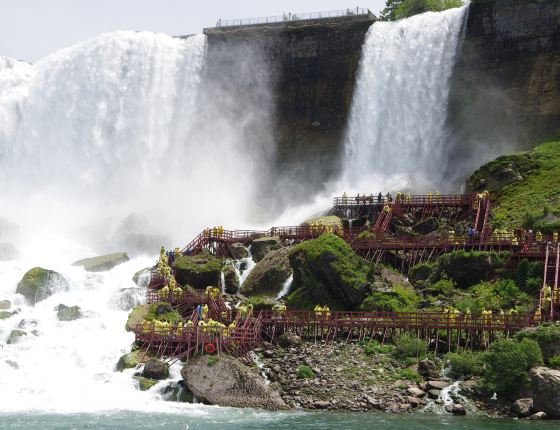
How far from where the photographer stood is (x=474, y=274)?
158ft

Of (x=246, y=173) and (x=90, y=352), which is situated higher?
(x=246, y=173)

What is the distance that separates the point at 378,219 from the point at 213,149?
26362 mm

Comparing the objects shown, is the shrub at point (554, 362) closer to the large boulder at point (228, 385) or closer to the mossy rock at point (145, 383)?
the large boulder at point (228, 385)

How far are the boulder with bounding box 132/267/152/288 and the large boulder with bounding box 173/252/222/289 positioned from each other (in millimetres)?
3289

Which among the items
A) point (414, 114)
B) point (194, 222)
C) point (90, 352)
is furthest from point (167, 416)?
point (414, 114)

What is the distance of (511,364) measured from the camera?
35.4 m

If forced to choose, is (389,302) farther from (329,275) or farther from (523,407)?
(523,407)

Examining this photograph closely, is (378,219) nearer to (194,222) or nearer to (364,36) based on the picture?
(194,222)

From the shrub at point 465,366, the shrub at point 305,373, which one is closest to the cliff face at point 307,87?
the shrub at point 305,373

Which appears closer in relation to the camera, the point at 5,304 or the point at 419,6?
the point at 5,304

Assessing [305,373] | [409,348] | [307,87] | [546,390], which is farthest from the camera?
[307,87]

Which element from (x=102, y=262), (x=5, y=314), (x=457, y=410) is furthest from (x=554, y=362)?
(x=102, y=262)

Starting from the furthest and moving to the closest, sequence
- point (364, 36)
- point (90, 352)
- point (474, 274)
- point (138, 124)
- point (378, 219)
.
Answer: point (138, 124) < point (364, 36) < point (378, 219) < point (474, 274) < point (90, 352)

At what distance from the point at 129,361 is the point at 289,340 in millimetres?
7496
